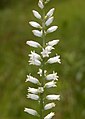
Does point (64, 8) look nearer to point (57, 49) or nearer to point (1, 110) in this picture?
point (57, 49)

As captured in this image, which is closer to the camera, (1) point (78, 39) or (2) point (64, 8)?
(1) point (78, 39)

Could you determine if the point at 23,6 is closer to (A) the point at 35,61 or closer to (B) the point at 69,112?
(B) the point at 69,112

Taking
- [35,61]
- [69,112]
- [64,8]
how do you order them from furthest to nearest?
[64,8] < [69,112] < [35,61]

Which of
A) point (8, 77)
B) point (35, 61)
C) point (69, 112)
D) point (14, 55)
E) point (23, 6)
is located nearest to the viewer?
point (35, 61)

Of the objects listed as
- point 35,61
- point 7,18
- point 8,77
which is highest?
point 7,18

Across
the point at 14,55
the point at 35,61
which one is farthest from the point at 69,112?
the point at 35,61

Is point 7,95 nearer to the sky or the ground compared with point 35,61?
nearer to the sky
